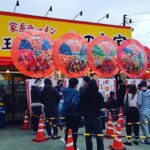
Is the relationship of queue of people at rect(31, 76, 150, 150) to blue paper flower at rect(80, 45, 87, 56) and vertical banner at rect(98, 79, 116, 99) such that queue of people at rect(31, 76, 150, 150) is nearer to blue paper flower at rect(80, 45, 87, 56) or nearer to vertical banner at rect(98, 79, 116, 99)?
vertical banner at rect(98, 79, 116, 99)

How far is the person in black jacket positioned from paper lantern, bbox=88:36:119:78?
5366mm

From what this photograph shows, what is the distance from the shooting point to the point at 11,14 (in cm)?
1446

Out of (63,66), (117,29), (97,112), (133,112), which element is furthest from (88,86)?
(117,29)

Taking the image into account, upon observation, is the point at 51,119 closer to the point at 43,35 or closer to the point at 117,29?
the point at 43,35

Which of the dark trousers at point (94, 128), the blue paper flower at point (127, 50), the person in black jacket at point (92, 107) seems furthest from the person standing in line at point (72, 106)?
the blue paper flower at point (127, 50)

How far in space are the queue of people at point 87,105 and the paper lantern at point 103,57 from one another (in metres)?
1.09

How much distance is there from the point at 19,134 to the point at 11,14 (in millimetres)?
5345

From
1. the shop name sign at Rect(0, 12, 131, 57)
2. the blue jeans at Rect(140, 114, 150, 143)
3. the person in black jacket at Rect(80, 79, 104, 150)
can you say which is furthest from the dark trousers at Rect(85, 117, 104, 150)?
the shop name sign at Rect(0, 12, 131, 57)

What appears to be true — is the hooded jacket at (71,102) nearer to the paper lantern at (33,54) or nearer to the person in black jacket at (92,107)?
the person in black jacket at (92,107)

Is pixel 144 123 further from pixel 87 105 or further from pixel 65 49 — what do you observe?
pixel 65 49

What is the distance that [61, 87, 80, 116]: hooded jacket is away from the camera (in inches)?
321

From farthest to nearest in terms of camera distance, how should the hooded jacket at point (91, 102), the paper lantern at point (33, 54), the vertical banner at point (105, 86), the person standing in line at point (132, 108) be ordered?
the vertical banner at point (105, 86) → the paper lantern at point (33, 54) → the person standing in line at point (132, 108) → the hooded jacket at point (91, 102)

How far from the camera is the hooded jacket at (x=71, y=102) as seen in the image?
8164mm

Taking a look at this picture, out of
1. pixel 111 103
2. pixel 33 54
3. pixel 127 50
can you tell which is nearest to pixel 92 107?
pixel 33 54
